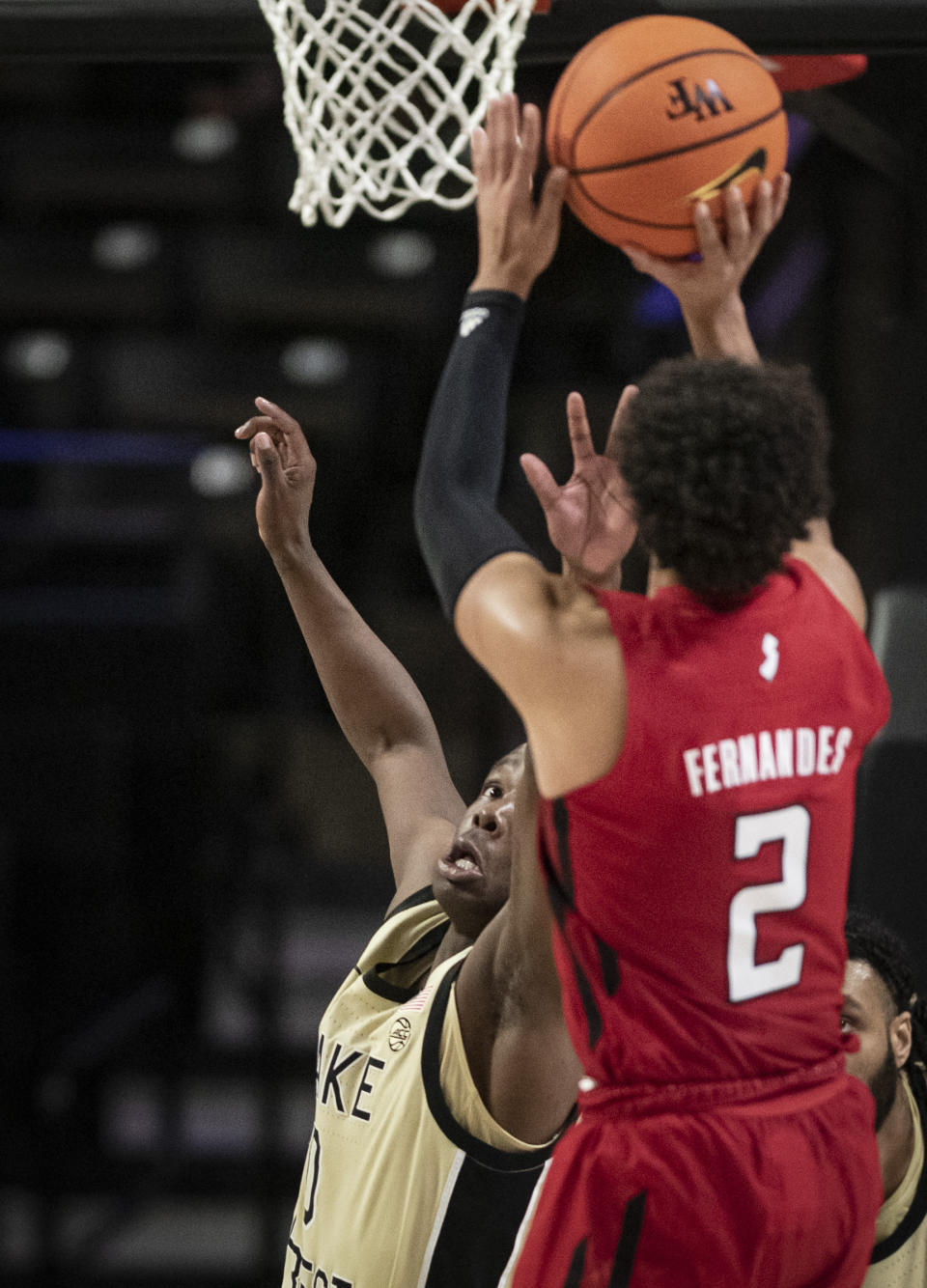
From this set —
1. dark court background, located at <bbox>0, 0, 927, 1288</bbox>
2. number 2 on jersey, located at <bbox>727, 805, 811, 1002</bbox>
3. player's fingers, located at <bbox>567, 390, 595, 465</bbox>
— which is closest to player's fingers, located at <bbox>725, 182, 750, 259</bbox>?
player's fingers, located at <bbox>567, 390, 595, 465</bbox>

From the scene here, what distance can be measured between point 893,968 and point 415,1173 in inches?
40.8

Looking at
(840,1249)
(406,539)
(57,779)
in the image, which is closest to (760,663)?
(840,1249)

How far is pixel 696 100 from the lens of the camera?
1.80m

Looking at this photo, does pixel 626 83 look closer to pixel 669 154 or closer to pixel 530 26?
pixel 669 154

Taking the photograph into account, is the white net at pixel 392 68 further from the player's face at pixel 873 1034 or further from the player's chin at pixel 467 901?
the player's face at pixel 873 1034

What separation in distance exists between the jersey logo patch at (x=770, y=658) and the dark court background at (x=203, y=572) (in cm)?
264

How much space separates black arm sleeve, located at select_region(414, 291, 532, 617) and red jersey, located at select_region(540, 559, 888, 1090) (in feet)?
0.60

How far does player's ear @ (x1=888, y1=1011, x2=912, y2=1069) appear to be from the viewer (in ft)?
8.41

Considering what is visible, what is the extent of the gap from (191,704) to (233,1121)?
1538 mm

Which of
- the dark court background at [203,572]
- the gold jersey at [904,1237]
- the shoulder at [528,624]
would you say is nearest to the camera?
the shoulder at [528,624]

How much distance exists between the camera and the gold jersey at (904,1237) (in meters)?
2.45

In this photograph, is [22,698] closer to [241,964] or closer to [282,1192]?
[241,964]

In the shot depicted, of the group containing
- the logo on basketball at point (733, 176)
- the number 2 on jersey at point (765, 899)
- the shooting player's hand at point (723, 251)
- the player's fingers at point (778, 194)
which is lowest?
the number 2 on jersey at point (765, 899)

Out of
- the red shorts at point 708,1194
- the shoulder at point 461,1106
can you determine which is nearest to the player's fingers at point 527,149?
the red shorts at point 708,1194
